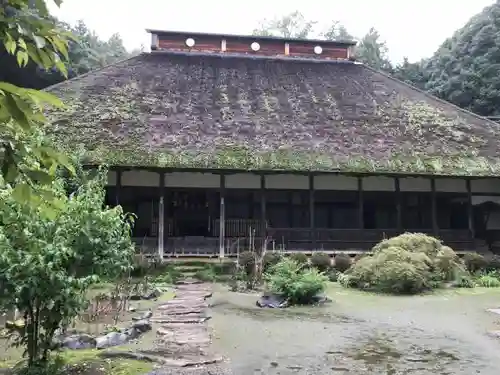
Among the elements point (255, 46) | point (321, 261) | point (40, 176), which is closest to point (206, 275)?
point (321, 261)

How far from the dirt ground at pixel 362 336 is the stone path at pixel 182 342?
10.4 inches

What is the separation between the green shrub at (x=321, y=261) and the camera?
53.2 ft

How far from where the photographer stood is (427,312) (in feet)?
36.2

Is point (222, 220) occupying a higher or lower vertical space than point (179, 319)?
higher

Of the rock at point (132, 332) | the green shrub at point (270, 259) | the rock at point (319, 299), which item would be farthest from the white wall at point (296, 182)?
the rock at point (132, 332)

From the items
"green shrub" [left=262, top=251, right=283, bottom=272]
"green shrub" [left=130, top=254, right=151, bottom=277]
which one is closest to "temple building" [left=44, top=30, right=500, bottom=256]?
"green shrub" [left=262, top=251, right=283, bottom=272]

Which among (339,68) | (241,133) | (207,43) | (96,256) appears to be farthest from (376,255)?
(207,43)

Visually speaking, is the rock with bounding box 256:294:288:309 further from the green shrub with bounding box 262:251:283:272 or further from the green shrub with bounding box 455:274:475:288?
the green shrub with bounding box 455:274:475:288

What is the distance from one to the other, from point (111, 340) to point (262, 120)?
1312 centimetres

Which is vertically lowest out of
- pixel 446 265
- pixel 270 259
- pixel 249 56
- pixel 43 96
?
pixel 446 265

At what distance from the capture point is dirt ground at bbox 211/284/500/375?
23.0 feet

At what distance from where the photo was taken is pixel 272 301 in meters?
11.6

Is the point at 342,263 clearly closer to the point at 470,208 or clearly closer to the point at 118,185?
the point at 470,208

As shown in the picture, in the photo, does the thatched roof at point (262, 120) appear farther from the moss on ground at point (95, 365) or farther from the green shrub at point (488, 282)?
the moss on ground at point (95, 365)
